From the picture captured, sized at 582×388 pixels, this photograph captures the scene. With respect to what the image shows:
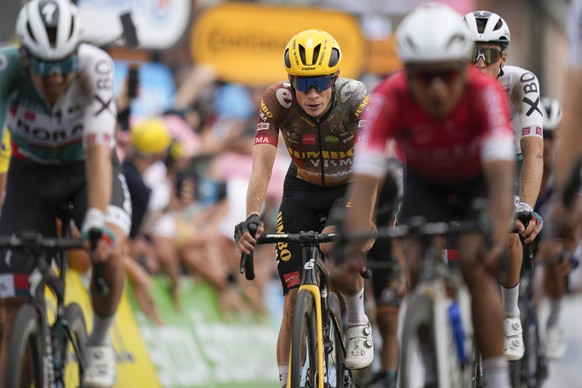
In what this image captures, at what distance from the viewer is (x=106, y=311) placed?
27.8 ft

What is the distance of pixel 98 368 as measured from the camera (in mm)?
8406

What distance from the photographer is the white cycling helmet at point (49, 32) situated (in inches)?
317

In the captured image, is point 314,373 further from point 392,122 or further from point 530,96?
point 530,96

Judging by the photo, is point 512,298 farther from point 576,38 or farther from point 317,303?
point 576,38

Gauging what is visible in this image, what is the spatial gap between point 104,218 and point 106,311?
26.3 inches

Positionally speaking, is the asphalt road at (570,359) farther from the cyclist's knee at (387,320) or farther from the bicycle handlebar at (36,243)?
the bicycle handlebar at (36,243)

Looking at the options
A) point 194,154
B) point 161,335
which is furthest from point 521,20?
point 161,335

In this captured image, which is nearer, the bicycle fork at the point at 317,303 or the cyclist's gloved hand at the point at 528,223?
the bicycle fork at the point at 317,303

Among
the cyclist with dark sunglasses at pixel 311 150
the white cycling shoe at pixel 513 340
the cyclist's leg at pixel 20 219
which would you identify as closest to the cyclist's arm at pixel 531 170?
the white cycling shoe at pixel 513 340

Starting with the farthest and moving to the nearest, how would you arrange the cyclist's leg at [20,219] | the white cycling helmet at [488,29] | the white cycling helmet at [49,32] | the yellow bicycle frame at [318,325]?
the white cycling helmet at [488,29]
the yellow bicycle frame at [318,325]
the cyclist's leg at [20,219]
the white cycling helmet at [49,32]

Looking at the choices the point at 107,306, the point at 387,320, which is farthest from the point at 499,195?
the point at 387,320

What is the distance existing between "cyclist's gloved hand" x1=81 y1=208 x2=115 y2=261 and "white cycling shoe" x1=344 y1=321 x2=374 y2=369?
256cm

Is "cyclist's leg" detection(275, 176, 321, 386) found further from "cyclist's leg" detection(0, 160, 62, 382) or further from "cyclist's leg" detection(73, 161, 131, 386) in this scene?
"cyclist's leg" detection(0, 160, 62, 382)

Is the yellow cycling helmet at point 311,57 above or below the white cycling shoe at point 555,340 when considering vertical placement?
above
